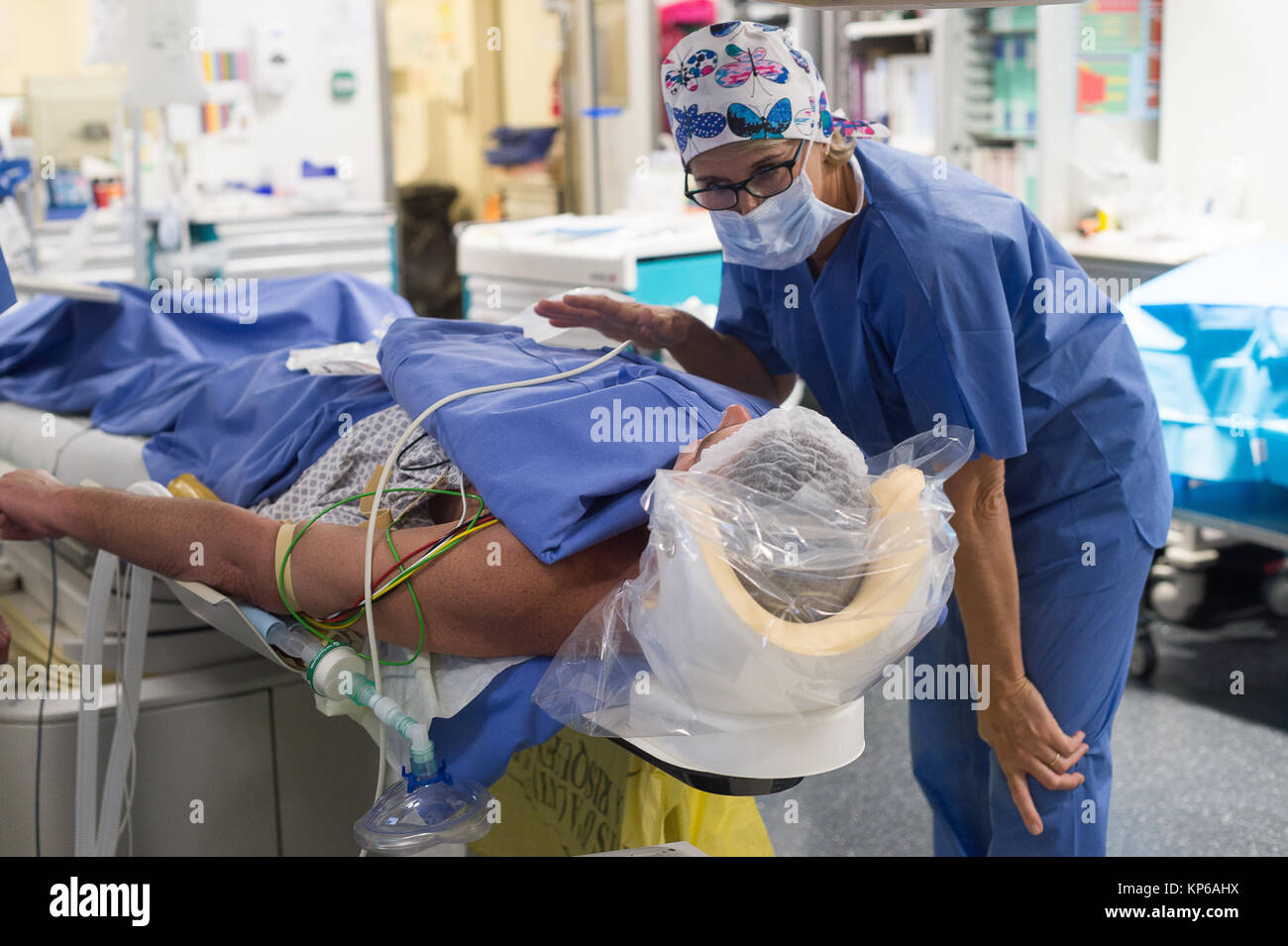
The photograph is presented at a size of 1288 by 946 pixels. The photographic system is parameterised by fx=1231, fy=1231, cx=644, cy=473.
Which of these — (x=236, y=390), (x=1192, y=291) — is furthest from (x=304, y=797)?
(x=1192, y=291)

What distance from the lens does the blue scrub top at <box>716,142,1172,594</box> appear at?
138cm

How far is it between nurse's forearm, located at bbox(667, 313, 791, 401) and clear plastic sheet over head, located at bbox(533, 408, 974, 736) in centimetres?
58

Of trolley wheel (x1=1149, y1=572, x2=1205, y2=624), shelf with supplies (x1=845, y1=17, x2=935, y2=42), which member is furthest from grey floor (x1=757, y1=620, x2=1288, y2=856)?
shelf with supplies (x1=845, y1=17, x2=935, y2=42)

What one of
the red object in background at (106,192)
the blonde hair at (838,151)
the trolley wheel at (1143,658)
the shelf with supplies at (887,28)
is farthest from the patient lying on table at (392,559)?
the red object in background at (106,192)

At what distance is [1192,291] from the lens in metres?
2.55

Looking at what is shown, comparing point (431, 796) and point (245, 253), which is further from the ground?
point (245, 253)

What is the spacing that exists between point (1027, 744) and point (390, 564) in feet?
2.63

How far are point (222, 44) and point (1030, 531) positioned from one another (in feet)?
15.8

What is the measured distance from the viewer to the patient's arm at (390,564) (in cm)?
127

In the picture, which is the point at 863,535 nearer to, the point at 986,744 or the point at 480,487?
the point at 480,487

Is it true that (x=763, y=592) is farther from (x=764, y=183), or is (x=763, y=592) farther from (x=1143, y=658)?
(x=1143, y=658)

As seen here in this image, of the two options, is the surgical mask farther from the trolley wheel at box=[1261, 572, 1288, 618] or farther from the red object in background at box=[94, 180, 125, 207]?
the red object in background at box=[94, 180, 125, 207]

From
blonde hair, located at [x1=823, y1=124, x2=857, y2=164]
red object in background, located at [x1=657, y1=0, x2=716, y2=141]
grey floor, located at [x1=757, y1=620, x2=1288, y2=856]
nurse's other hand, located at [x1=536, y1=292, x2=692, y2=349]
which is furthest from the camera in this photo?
red object in background, located at [x1=657, y1=0, x2=716, y2=141]

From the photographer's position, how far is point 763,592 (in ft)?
3.61
